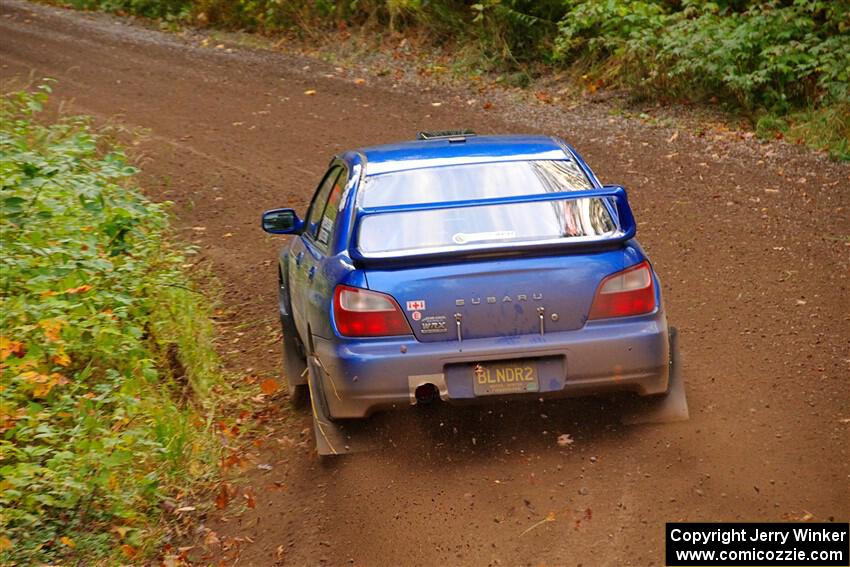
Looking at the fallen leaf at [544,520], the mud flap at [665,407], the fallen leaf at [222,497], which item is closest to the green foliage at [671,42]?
the mud flap at [665,407]

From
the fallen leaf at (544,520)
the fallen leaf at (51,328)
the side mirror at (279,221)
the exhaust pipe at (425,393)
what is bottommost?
the fallen leaf at (51,328)

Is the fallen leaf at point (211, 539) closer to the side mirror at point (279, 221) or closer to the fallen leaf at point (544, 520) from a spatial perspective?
the fallen leaf at point (544, 520)

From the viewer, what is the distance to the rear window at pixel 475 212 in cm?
597

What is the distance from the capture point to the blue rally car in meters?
5.71

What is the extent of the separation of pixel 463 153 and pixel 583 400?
1.61m

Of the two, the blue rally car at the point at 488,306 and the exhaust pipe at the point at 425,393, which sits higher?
the blue rally car at the point at 488,306

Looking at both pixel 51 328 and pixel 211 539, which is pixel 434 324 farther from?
pixel 51 328

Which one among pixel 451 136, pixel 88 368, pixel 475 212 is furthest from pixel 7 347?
pixel 451 136

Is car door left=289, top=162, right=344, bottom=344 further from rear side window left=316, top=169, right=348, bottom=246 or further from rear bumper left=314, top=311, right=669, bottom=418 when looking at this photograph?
rear bumper left=314, top=311, right=669, bottom=418

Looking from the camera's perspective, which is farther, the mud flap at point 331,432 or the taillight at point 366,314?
the mud flap at point 331,432

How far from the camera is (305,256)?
703 centimetres

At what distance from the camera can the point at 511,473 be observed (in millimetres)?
5902

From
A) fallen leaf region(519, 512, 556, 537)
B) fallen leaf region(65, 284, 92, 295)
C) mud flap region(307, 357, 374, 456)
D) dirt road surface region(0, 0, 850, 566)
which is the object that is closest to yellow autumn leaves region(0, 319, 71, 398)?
fallen leaf region(65, 284, 92, 295)

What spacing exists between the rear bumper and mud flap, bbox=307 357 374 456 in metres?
0.36
